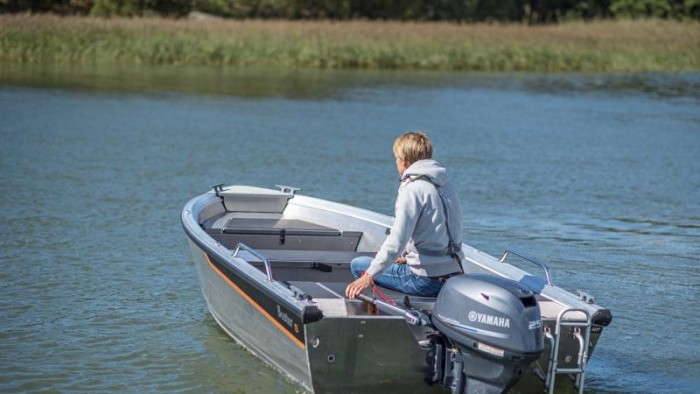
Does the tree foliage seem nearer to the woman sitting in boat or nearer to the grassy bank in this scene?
the grassy bank

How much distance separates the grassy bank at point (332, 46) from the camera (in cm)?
2802

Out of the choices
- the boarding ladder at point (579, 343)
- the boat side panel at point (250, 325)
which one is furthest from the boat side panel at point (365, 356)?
the boarding ladder at point (579, 343)

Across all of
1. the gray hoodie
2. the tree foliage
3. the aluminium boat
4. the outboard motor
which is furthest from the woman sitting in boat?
the tree foliage

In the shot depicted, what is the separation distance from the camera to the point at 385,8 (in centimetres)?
5000

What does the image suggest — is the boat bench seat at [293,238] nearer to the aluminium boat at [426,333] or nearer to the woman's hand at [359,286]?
the aluminium boat at [426,333]

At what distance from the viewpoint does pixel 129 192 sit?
1216 cm

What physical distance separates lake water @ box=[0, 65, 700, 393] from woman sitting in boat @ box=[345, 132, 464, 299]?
2.92 ft

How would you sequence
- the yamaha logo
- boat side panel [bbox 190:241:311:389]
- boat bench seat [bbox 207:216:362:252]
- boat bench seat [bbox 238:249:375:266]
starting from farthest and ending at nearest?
1. boat bench seat [bbox 207:216:362:252]
2. boat bench seat [bbox 238:249:375:266]
3. boat side panel [bbox 190:241:311:389]
4. the yamaha logo

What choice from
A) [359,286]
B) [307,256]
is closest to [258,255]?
[359,286]

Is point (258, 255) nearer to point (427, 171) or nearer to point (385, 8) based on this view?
point (427, 171)

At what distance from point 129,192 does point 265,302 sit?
650 cm

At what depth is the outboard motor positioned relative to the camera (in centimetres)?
512

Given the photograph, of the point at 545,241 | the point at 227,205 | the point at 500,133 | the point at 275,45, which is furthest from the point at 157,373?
the point at 275,45

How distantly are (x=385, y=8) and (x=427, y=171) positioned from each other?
148 ft
